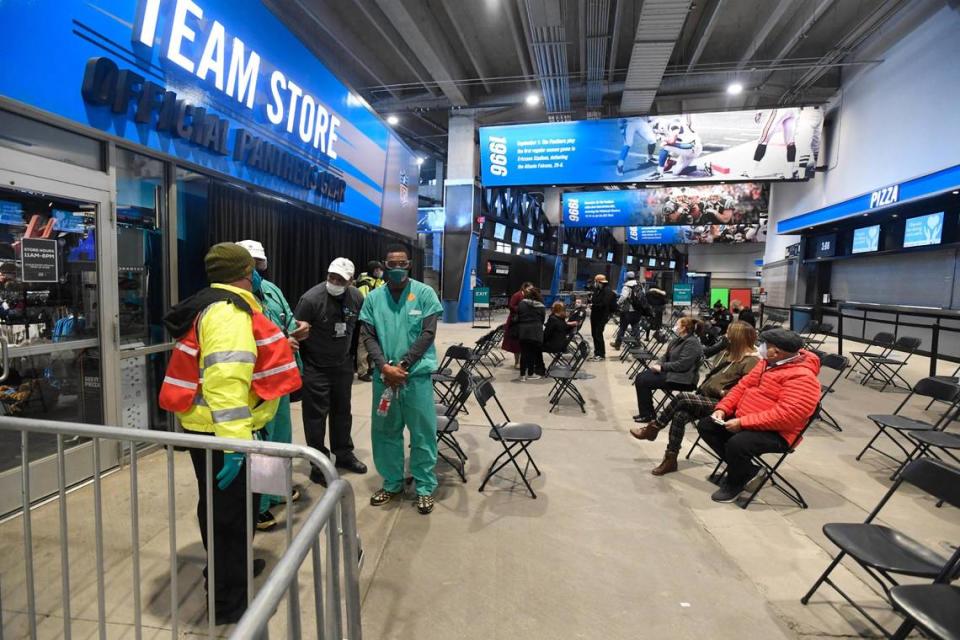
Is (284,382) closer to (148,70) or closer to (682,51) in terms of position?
(148,70)

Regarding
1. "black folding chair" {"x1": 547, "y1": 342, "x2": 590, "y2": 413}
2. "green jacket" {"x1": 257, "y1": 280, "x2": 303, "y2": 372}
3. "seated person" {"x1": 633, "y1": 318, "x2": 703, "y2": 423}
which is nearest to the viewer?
"green jacket" {"x1": 257, "y1": 280, "x2": 303, "y2": 372}

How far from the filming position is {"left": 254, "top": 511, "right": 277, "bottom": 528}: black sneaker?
2688mm

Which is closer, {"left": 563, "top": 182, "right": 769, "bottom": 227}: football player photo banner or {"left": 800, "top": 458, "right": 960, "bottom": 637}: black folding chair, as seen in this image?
{"left": 800, "top": 458, "right": 960, "bottom": 637}: black folding chair

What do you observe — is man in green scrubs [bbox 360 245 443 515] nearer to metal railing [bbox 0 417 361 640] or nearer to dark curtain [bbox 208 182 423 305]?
metal railing [bbox 0 417 361 640]

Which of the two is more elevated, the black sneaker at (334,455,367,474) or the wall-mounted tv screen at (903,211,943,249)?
the wall-mounted tv screen at (903,211,943,249)

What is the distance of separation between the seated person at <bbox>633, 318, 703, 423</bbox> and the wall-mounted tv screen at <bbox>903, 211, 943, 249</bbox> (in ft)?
25.1

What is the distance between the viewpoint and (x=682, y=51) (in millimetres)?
10883

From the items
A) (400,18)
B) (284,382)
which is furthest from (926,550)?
(400,18)

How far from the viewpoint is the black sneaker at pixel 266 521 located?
269 cm

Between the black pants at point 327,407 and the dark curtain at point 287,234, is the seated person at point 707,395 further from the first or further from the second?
the dark curtain at point 287,234

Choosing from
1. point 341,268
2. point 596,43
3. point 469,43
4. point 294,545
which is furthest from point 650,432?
point 469,43

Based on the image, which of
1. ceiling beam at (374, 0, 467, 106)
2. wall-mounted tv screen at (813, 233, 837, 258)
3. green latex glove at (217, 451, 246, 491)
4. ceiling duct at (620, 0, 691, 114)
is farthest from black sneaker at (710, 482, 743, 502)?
wall-mounted tv screen at (813, 233, 837, 258)

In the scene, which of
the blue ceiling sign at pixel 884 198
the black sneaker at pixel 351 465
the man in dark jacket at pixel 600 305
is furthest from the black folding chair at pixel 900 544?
the blue ceiling sign at pixel 884 198

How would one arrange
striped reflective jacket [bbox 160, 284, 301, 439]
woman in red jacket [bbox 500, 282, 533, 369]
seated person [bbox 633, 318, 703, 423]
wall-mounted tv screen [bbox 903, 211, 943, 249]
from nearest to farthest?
striped reflective jacket [bbox 160, 284, 301, 439] < seated person [bbox 633, 318, 703, 423] < woman in red jacket [bbox 500, 282, 533, 369] < wall-mounted tv screen [bbox 903, 211, 943, 249]
